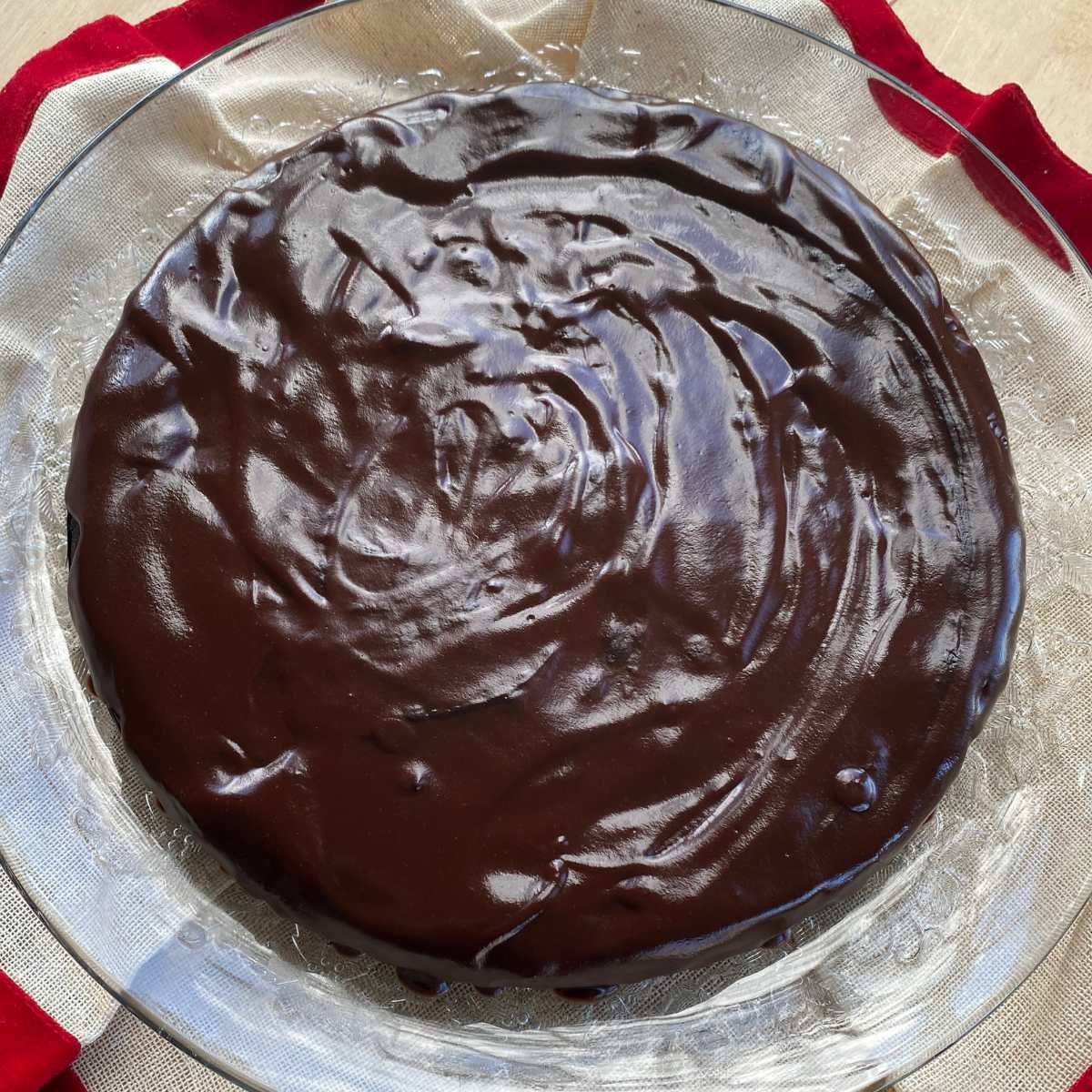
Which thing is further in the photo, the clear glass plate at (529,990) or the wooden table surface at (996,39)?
the wooden table surface at (996,39)

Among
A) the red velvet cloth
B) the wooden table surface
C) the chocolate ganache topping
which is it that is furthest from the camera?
the wooden table surface

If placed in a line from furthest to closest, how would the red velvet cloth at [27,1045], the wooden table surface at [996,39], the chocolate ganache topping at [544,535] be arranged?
1. the wooden table surface at [996,39]
2. the red velvet cloth at [27,1045]
3. the chocolate ganache topping at [544,535]

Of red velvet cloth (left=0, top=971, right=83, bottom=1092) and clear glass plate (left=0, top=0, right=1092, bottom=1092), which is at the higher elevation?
clear glass plate (left=0, top=0, right=1092, bottom=1092)

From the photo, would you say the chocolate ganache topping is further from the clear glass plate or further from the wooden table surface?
the wooden table surface

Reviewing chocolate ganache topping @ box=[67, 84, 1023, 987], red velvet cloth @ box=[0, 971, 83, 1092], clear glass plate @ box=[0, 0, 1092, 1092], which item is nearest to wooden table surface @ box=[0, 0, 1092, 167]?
clear glass plate @ box=[0, 0, 1092, 1092]

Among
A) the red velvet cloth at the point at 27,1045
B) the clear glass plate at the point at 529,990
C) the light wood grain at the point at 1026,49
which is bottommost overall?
the red velvet cloth at the point at 27,1045

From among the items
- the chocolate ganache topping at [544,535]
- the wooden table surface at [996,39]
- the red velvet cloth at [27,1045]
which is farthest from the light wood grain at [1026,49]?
the red velvet cloth at [27,1045]

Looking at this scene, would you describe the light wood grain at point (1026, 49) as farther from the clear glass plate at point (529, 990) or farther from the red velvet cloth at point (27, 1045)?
the red velvet cloth at point (27, 1045)
